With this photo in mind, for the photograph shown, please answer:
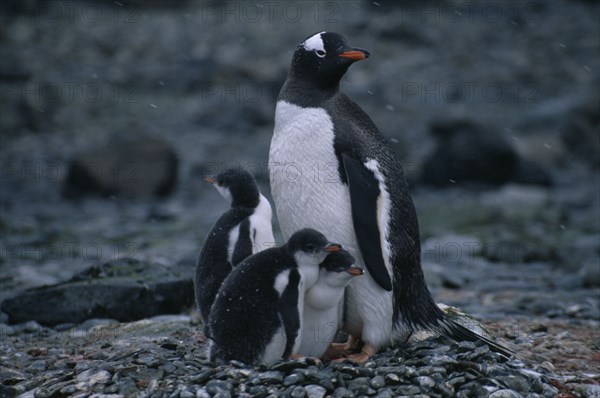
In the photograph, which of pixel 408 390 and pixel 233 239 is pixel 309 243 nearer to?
pixel 233 239

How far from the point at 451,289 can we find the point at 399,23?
16494mm

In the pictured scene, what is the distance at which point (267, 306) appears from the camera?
4172 mm

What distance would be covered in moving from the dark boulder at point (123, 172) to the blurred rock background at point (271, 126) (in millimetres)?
31

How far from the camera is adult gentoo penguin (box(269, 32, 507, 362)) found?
15.0 feet

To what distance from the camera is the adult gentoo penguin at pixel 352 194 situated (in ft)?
15.0

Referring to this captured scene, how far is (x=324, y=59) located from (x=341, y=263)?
1182mm

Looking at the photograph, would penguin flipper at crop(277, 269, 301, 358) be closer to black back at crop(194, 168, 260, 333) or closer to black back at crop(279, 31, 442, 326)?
black back at crop(194, 168, 260, 333)

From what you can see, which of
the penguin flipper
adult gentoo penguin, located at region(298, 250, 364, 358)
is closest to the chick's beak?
adult gentoo penguin, located at region(298, 250, 364, 358)

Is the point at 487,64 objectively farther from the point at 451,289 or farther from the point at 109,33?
the point at 451,289

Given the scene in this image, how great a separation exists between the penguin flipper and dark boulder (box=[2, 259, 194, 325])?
2455mm

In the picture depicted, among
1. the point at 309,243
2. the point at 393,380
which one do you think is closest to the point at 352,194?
the point at 309,243

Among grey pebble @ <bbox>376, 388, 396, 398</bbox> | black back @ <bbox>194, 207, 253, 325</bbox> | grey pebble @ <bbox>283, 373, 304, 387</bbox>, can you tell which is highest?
black back @ <bbox>194, 207, 253, 325</bbox>

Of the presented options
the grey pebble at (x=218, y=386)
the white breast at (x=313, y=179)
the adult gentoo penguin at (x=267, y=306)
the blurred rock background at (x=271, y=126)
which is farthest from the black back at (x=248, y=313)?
the blurred rock background at (x=271, y=126)

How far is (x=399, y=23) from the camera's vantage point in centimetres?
2370
